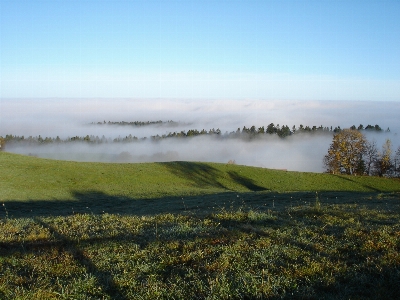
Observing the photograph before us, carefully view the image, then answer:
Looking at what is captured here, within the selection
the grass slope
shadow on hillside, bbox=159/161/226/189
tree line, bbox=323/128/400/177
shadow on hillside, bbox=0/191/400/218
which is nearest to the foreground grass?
shadow on hillside, bbox=0/191/400/218

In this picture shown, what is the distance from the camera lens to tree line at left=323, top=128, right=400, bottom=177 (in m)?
72.9

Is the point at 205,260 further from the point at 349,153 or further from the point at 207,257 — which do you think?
the point at 349,153

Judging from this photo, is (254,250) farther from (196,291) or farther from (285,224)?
(285,224)

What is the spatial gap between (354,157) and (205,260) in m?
74.3

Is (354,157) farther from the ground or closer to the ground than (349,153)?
closer to the ground

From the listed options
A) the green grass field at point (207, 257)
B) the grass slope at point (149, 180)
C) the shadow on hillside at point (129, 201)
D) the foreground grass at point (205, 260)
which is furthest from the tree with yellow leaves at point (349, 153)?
the foreground grass at point (205, 260)

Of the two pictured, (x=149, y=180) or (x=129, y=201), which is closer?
(x=129, y=201)

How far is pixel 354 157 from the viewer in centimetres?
7312

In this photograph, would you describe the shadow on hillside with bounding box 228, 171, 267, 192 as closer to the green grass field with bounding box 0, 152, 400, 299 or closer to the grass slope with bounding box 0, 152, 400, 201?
the grass slope with bounding box 0, 152, 400, 201

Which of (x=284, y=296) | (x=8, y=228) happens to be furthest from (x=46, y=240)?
(x=284, y=296)

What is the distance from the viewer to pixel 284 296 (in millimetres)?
5695

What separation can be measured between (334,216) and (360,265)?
4840 millimetres

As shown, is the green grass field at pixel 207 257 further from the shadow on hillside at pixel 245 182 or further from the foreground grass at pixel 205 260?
the shadow on hillside at pixel 245 182

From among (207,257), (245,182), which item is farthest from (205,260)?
(245,182)
